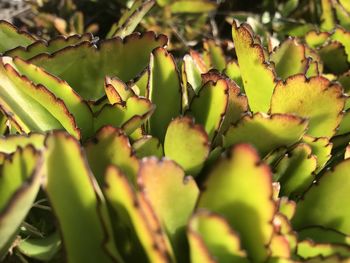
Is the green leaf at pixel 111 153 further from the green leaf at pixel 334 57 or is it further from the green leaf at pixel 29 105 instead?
the green leaf at pixel 334 57

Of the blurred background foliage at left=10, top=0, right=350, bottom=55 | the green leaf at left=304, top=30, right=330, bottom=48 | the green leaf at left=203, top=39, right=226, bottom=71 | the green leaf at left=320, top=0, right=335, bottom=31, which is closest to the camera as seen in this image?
the green leaf at left=203, top=39, right=226, bottom=71

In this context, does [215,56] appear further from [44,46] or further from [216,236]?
[216,236]

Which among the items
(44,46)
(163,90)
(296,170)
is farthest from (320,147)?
(44,46)

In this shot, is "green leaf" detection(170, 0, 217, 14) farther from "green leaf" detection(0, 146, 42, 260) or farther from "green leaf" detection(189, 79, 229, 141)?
"green leaf" detection(0, 146, 42, 260)

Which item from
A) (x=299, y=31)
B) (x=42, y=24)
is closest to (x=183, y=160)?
(x=299, y=31)

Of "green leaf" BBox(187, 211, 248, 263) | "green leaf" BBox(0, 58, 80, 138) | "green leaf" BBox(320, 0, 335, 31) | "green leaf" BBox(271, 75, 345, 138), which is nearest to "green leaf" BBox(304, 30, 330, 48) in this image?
"green leaf" BBox(320, 0, 335, 31)

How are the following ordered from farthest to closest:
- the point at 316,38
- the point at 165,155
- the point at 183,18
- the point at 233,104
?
the point at 183,18, the point at 316,38, the point at 233,104, the point at 165,155

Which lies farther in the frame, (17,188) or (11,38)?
(11,38)
